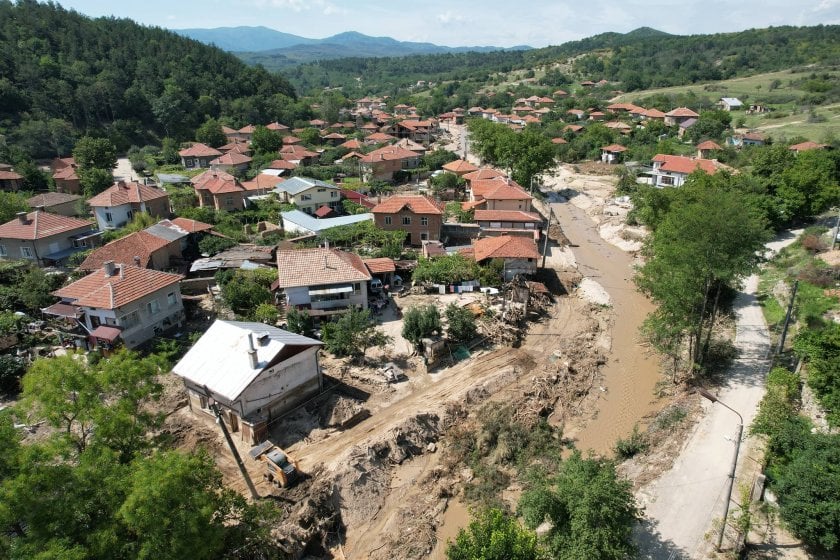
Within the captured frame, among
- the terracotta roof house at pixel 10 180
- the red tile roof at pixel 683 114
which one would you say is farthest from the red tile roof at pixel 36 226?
the red tile roof at pixel 683 114

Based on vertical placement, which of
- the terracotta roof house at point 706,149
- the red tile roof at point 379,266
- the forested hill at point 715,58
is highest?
the forested hill at point 715,58

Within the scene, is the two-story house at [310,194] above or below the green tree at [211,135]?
below

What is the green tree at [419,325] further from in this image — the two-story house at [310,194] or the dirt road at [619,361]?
the two-story house at [310,194]

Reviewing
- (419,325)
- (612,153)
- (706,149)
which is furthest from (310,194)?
(706,149)

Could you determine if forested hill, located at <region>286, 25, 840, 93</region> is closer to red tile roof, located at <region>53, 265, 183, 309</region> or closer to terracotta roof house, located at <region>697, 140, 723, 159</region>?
terracotta roof house, located at <region>697, 140, 723, 159</region>

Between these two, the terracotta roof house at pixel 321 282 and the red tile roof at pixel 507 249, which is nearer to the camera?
the terracotta roof house at pixel 321 282
